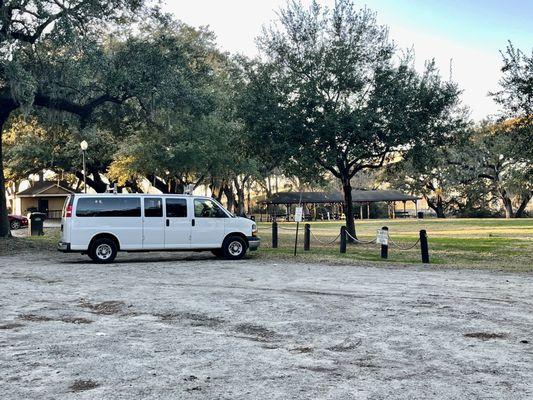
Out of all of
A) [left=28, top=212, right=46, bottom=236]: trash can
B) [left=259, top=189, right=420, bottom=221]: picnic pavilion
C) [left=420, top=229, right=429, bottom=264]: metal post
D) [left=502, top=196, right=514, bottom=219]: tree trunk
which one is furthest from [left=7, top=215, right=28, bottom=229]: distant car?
[left=502, top=196, right=514, bottom=219]: tree trunk

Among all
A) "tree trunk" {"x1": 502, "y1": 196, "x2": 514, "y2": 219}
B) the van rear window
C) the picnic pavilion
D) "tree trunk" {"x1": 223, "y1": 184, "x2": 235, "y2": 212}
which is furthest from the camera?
the picnic pavilion

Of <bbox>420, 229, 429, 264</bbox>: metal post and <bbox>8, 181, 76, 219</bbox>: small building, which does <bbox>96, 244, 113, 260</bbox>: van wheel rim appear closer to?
<bbox>420, 229, 429, 264</bbox>: metal post

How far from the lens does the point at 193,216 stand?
54.9 ft

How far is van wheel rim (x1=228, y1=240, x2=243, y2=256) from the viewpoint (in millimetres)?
17266

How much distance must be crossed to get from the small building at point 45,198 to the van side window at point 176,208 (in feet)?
170

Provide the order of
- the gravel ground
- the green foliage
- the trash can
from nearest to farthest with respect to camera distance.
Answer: the gravel ground < the green foliage < the trash can

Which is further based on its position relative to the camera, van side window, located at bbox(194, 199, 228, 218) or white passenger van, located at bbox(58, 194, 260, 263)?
van side window, located at bbox(194, 199, 228, 218)

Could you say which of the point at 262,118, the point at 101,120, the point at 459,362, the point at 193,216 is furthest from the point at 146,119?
the point at 459,362

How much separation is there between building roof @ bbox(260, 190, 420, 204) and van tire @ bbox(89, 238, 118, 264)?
54307mm

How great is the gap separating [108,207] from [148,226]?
1.29 meters

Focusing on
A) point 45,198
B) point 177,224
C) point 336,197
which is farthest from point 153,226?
point 336,197

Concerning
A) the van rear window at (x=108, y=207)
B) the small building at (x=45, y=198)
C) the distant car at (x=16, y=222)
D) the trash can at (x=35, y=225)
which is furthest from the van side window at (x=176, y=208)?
the small building at (x=45, y=198)

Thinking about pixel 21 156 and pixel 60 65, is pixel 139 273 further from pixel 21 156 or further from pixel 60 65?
pixel 21 156

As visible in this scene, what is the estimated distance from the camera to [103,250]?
52.6 ft
